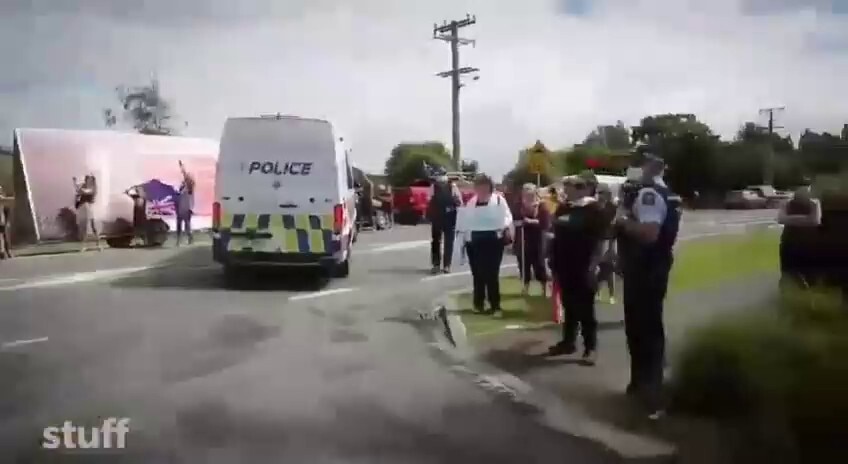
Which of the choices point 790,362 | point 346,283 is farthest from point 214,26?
point 346,283

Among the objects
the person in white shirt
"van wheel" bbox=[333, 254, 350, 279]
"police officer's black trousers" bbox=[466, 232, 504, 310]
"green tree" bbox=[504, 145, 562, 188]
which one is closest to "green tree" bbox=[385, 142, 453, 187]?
"green tree" bbox=[504, 145, 562, 188]

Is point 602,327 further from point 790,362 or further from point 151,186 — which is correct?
point 151,186

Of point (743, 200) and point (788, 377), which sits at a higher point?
point (743, 200)

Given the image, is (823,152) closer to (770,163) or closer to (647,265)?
(770,163)

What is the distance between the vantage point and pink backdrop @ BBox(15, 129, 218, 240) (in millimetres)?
3822

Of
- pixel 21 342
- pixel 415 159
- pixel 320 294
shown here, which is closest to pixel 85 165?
pixel 21 342

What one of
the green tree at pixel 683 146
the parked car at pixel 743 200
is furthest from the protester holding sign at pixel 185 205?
the parked car at pixel 743 200

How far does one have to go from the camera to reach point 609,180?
13.0 ft

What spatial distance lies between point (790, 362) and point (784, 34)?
126cm

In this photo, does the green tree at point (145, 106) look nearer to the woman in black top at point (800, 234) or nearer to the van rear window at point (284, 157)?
the woman in black top at point (800, 234)

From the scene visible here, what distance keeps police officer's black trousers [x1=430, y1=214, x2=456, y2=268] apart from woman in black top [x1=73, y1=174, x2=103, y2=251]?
3.18 metres

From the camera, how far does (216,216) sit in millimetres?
8273

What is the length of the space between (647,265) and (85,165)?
2.38 metres

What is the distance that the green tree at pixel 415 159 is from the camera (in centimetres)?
405
